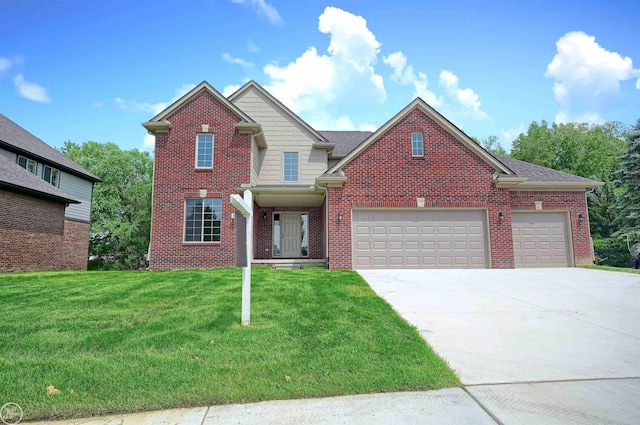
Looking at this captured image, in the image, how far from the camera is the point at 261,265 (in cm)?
1362

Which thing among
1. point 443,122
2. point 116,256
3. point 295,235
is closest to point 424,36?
point 443,122

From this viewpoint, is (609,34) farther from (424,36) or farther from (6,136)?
(6,136)

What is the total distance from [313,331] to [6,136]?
20933mm

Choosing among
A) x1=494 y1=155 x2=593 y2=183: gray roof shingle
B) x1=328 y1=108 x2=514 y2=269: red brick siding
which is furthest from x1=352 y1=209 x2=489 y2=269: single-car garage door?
x1=494 y1=155 x2=593 y2=183: gray roof shingle

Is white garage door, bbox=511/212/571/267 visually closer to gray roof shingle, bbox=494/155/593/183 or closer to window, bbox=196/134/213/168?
gray roof shingle, bbox=494/155/593/183

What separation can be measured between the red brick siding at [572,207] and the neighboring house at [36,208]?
65.8 feet

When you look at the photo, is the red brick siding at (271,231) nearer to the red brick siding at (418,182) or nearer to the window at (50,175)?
the red brick siding at (418,182)

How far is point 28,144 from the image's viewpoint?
1783 centimetres

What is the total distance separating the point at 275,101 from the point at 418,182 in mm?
8599

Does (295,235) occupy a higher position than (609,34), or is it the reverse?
(609,34)

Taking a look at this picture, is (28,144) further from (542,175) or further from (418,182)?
(542,175)

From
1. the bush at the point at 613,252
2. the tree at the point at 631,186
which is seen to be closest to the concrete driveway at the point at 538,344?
the tree at the point at 631,186

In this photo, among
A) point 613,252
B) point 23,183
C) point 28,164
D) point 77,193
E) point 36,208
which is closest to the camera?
point 23,183

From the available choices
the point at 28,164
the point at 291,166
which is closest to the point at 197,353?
the point at 291,166
